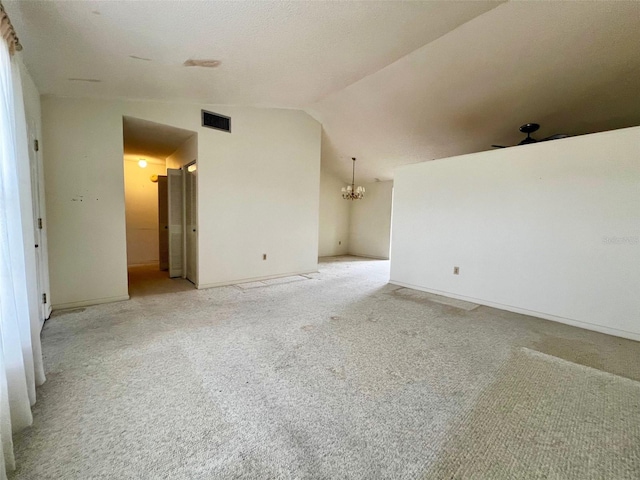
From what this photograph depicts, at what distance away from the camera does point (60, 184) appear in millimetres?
3283

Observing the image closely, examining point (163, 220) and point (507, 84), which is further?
point (163, 220)

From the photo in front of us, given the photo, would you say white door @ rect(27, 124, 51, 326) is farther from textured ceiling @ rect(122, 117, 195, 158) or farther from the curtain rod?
the curtain rod

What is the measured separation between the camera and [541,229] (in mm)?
3465

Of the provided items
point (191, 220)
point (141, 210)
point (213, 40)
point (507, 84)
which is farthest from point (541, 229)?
point (141, 210)

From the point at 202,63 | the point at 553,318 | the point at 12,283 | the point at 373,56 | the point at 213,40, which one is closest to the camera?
the point at 12,283

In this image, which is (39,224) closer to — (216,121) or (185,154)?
(185,154)

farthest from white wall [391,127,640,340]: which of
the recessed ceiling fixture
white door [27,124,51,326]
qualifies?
white door [27,124,51,326]

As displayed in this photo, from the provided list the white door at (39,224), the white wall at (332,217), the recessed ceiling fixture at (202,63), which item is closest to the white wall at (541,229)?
the recessed ceiling fixture at (202,63)

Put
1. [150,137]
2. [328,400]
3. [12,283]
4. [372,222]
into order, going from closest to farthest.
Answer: [12,283] → [328,400] → [150,137] → [372,222]

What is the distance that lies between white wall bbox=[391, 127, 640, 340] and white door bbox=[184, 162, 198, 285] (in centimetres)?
386

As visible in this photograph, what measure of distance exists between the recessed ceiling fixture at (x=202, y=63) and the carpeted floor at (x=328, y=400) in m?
2.76

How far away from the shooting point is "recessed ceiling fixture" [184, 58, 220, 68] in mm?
2674

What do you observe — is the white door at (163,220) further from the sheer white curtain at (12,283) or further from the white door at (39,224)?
the sheer white curtain at (12,283)

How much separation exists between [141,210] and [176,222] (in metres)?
1.91
